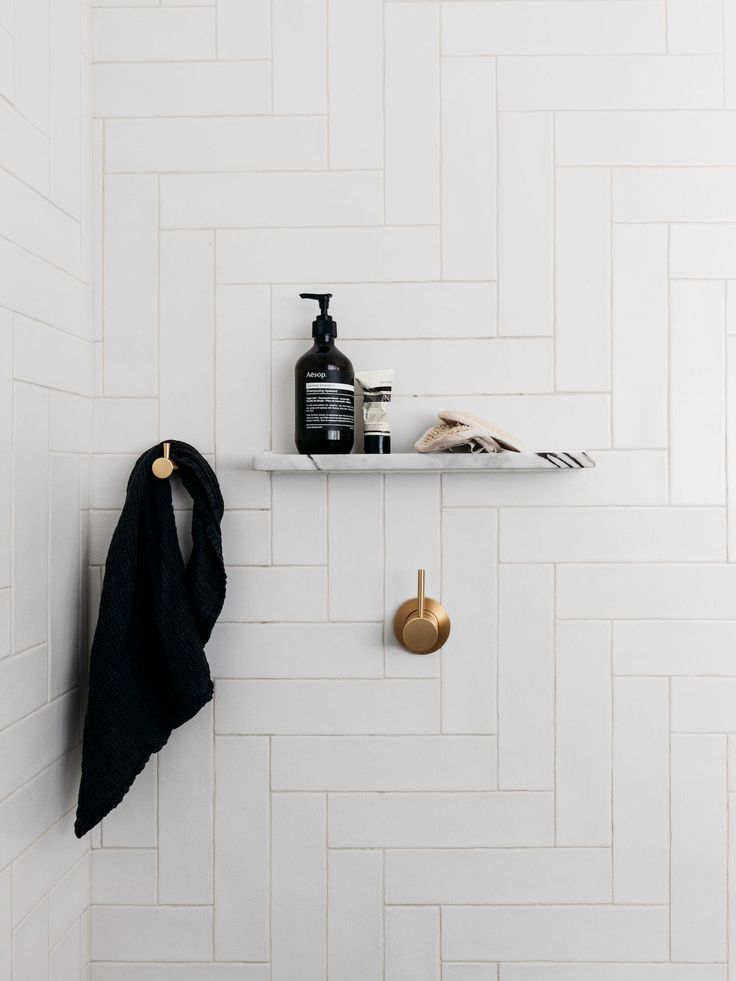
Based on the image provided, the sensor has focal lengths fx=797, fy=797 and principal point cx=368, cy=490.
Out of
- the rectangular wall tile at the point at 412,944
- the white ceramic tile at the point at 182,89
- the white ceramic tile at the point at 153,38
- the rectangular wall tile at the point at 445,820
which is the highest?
the white ceramic tile at the point at 153,38

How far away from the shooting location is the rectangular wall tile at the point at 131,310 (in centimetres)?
118

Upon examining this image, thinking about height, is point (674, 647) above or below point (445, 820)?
above

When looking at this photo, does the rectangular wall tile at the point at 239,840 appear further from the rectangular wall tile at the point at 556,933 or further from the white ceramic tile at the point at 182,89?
the white ceramic tile at the point at 182,89

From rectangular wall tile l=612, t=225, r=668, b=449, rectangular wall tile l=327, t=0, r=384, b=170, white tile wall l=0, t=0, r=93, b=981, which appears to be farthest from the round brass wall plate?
rectangular wall tile l=327, t=0, r=384, b=170

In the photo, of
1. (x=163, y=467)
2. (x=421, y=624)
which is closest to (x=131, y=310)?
(x=163, y=467)

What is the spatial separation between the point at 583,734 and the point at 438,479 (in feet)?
1.41

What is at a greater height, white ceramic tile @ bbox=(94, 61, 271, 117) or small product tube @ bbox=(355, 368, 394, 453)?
white ceramic tile @ bbox=(94, 61, 271, 117)

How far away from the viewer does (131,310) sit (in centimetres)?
118

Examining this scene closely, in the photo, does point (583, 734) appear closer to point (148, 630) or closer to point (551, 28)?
point (148, 630)

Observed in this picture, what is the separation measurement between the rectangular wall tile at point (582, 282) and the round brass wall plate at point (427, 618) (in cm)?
37

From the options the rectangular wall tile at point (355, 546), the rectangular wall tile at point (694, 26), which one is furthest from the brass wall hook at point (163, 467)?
the rectangular wall tile at point (694, 26)

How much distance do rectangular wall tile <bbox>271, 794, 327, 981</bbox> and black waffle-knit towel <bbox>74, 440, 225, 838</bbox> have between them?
0.23 m

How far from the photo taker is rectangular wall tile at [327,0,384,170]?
1.17m

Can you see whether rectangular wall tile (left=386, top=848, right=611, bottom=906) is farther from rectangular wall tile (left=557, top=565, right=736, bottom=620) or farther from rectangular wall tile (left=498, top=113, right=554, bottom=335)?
rectangular wall tile (left=498, top=113, right=554, bottom=335)
